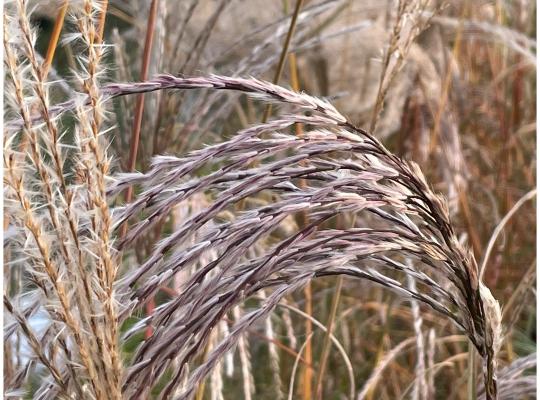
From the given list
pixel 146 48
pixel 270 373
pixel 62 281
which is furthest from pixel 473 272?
pixel 270 373

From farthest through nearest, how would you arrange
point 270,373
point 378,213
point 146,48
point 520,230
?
point 520,230 < point 270,373 < point 146,48 < point 378,213

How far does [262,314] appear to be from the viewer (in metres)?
0.66

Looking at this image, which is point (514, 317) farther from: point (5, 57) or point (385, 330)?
point (5, 57)

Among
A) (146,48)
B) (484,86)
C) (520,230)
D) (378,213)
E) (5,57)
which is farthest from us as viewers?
(484,86)

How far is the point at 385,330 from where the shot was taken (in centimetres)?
179

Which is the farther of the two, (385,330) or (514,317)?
(385,330)

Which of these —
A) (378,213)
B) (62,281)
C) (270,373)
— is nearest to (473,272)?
(378,213)

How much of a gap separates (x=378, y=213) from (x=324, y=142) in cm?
9

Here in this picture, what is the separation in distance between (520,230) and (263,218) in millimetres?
1775

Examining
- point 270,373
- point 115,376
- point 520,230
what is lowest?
point 270,373

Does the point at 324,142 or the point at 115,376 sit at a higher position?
the point at 324,142

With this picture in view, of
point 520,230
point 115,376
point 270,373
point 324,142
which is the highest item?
point 324,142

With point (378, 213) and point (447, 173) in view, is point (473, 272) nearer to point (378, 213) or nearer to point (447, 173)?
point (378, 213)

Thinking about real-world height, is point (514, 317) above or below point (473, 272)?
below
